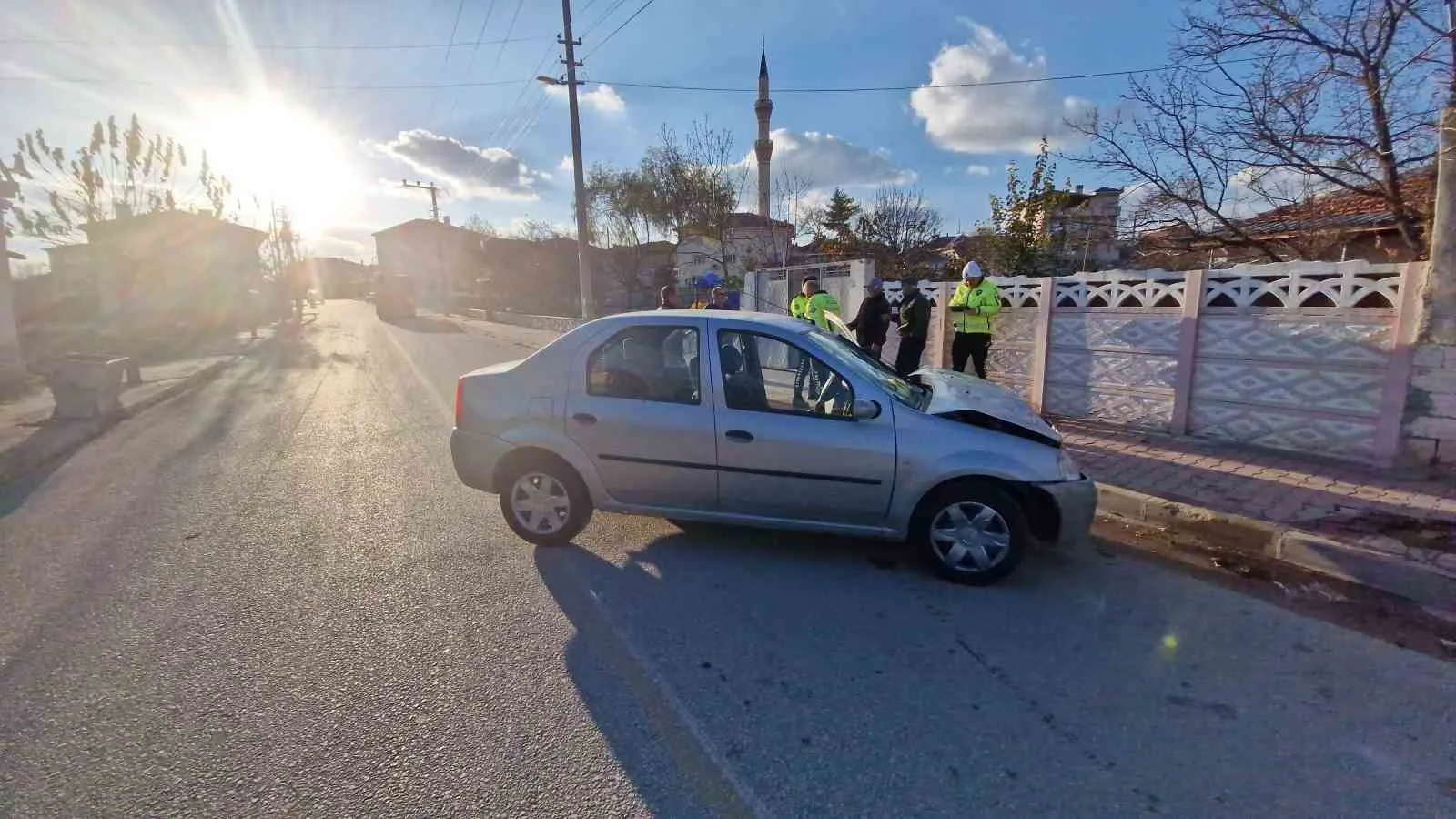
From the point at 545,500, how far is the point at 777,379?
171 centimetres

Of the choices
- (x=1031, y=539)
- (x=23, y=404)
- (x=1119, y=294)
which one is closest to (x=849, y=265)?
(x=1119, y=294)

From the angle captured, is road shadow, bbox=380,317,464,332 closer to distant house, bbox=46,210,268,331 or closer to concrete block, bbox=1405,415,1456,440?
distant house, bbox=46,210,268,331

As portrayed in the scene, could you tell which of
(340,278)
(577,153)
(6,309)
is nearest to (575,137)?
(577,153)

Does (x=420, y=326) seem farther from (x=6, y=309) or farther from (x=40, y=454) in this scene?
(x=40, y=454)

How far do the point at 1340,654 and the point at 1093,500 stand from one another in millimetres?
1212

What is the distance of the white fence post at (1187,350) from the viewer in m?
6.12

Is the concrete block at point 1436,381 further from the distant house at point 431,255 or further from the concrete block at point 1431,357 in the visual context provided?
the distant house at point 431,255

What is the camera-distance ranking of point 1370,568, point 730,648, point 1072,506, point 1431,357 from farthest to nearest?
1. point 1431,357
2. point 1370,568
3. point 1072,506
4. point 730,648

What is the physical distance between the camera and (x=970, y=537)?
3.68 m

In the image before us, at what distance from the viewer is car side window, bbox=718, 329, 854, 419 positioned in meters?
3.80

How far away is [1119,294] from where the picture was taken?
22.1 ft

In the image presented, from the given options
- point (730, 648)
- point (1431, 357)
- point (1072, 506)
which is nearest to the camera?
point (730, 648)

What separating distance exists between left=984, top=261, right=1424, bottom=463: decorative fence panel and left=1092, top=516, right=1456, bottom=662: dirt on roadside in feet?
7.66

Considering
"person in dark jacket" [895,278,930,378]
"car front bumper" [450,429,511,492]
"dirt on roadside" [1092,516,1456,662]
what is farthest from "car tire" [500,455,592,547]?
"person in dark jacket" [895,278,930,378]
